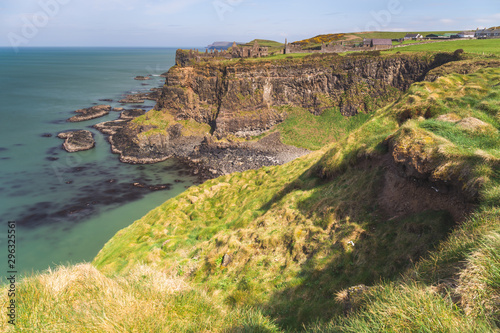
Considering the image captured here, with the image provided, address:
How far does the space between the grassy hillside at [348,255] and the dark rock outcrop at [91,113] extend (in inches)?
3195

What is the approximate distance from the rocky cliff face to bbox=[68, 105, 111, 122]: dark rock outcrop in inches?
1307

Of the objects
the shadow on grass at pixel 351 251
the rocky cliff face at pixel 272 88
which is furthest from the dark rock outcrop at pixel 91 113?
the shadow on grass at pixel 351 251

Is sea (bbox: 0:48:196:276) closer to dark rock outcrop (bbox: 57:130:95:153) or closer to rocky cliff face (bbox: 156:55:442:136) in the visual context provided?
dark rock outcrop (bbox: 57:130:95:153)

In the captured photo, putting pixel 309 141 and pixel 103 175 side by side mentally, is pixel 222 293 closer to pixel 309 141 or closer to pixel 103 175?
pixel 103 175

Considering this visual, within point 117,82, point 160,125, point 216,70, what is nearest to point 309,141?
point 216,70

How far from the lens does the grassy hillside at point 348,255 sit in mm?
4832

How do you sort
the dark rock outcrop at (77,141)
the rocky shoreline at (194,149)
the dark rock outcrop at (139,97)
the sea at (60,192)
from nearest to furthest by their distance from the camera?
1. the sea at (60,192)
2. the rocky shoreline at (194,149)
3. the dark rock outcrop at (77,141)
4. the dark rock outcrop at (139,97)

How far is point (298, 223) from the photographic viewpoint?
13.6 meters

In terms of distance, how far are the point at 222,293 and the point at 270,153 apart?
161 ft

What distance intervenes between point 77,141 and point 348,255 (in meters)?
71.6

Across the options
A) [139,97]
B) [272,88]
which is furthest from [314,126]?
[139,97]

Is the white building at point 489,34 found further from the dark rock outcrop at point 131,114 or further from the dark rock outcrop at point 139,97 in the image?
the dark rock outcrop at point 139,97

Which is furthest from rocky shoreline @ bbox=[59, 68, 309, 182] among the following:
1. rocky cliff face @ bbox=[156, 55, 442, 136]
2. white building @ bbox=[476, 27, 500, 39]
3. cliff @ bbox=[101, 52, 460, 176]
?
A: white building @ bbox=[476, 27, 500, 39]

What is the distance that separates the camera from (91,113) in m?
90.1
